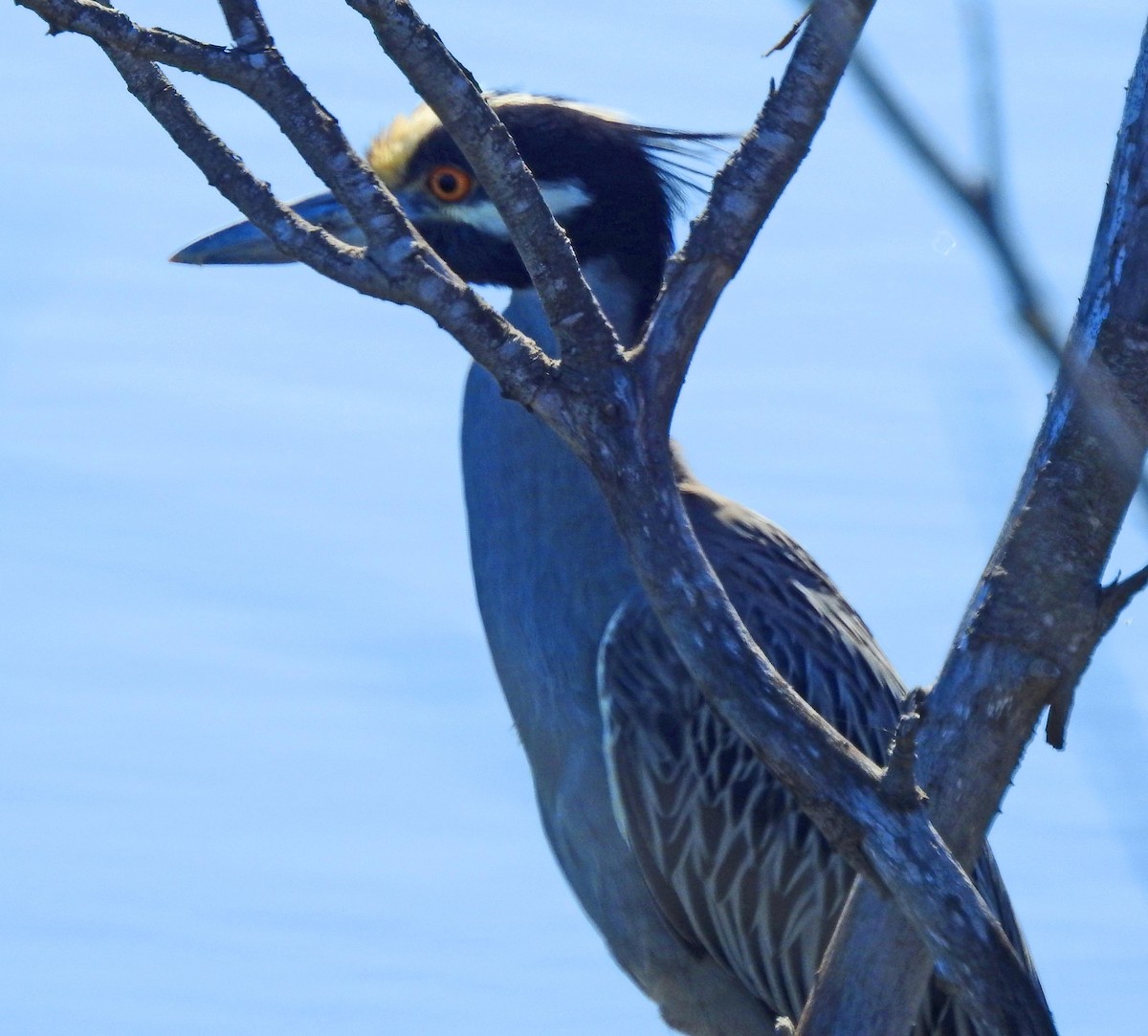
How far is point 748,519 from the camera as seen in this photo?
333 centimetres

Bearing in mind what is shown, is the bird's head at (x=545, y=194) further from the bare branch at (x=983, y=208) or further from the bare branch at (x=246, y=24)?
the bare branch at (x=983, y=208)

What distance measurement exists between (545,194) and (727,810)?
1228 mm

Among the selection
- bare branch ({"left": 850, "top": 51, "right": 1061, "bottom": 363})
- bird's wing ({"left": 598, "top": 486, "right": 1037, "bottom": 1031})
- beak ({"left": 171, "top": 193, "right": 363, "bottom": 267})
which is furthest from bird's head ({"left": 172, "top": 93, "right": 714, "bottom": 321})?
bare branch ({"left": 850, "top": 51, "right": 1061, "bottom": 363})

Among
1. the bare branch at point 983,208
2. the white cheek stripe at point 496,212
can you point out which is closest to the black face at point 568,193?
the white cheek stripe at point 496,212

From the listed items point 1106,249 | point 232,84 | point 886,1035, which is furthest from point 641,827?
point 232,84

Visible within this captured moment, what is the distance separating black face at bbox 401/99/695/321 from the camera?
10.9 feet

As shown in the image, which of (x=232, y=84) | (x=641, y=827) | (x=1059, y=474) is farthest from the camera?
(x=641, y=827)

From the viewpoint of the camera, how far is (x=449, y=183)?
3.39 metres

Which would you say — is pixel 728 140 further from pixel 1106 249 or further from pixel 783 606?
pixel 1106 249

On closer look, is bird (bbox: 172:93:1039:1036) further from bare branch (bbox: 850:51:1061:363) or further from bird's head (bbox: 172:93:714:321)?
bare branch (bbox: 850:51:1061:363)

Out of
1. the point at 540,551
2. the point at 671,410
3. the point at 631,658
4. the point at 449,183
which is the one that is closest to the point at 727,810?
the point at 631,658

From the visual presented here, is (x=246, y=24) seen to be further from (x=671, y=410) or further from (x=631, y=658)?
(x=631, y=658)

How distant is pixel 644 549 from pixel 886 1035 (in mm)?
568

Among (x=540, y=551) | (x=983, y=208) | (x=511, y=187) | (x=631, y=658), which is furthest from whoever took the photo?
(x=540, y=551)
